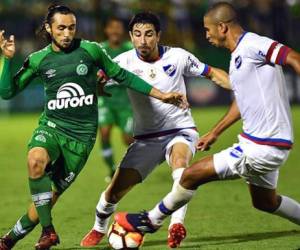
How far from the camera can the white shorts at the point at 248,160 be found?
8234 mm

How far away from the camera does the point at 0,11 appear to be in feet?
107

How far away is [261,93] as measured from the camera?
8164 millimetres

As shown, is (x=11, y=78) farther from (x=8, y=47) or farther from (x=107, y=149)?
(x=107, y=149)

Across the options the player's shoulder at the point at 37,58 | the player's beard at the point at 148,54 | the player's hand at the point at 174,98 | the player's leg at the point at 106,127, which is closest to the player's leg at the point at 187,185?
the player's hand at the point at 174,98

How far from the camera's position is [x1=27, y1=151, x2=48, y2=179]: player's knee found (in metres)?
8.84

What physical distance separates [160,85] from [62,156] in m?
1.41

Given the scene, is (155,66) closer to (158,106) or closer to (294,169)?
(158,106)

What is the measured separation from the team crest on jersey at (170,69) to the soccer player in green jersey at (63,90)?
0.74 m

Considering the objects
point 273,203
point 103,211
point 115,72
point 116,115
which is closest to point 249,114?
point 273,203

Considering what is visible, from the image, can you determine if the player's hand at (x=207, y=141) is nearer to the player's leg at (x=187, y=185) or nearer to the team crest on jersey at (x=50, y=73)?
the player's leg at (x=187, y=185)

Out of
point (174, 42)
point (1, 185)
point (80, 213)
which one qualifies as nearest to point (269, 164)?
point (80, 213)

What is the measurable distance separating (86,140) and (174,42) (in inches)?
853

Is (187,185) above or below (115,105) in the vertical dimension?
above

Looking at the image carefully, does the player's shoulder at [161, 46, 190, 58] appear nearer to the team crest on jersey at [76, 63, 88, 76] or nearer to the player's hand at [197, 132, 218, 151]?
the team crest on jersey at [76, 63, 88, 76]
